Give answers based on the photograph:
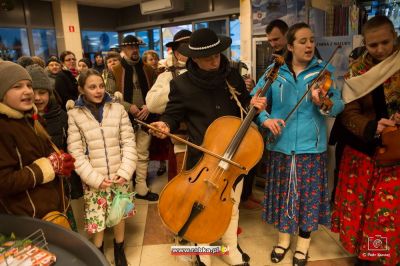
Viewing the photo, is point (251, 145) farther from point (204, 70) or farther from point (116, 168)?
point (116, 168)

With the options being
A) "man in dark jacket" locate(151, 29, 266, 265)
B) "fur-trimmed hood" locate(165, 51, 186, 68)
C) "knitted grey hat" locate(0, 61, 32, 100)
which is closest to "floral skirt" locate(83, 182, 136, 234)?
"man in dark jacket" locate(151, 29, 266, 265)

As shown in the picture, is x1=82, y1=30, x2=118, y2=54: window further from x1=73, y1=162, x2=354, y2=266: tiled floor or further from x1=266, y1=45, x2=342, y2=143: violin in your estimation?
x1=266, y1=45, x2=342, y2=143: violin

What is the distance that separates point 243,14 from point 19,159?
3668 millimetres

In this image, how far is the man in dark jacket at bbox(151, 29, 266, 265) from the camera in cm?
153

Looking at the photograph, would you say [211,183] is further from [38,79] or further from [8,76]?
[38,79]

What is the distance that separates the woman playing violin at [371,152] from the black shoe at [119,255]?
1.36 metres

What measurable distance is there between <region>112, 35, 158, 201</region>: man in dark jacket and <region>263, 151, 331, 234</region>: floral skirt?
51.8 inches

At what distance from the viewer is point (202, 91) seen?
1.62m

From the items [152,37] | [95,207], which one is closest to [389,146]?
[95,207]

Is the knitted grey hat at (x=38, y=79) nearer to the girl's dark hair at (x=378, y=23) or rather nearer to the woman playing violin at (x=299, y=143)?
the woman playing violin at (x=299, y=143)

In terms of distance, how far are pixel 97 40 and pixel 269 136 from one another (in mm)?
8915

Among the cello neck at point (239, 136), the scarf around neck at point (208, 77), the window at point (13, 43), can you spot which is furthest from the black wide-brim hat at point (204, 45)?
the window at point (13, 43)

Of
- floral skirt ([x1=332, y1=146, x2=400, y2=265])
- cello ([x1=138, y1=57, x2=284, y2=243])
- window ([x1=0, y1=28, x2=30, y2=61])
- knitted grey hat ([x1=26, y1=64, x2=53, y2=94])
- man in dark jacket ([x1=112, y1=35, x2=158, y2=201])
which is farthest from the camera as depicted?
window ([x1=0, y1=28, x2=30, y2=61])

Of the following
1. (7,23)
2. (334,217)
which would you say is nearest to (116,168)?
(334,217)
